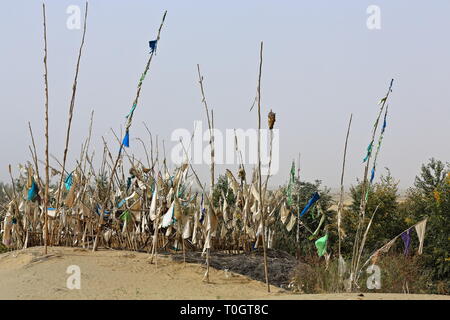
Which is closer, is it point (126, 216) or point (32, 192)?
point (126, 216)

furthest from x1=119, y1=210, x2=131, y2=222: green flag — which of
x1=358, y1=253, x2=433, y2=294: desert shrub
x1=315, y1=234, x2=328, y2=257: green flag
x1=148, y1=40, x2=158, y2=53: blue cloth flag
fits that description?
x1=358, y1=253, x2=433, y2=294: desert shrub

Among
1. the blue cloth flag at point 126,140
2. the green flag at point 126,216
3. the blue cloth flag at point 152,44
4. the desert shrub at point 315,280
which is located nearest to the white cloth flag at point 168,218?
the green flag at point 126,216

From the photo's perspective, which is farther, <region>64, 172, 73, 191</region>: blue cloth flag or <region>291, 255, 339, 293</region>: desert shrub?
<region>64, 172, 73, 191</region>: blue cloth flag

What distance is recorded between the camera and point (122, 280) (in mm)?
5504

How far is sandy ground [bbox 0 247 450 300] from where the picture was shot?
5090 millimetres

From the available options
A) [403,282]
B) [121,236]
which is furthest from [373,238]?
[121,236]

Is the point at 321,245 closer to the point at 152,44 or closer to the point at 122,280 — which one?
the point at 122,280

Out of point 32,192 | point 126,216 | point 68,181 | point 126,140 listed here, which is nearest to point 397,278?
point 126,216

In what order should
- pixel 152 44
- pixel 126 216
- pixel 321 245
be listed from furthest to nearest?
pixel 126 216, pixel 152 44, pixel 321 245

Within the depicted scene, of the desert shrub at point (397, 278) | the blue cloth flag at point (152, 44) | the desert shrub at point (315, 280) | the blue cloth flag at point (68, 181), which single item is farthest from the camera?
the blue cloth flag at point (68, 181)

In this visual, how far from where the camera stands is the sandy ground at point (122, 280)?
16.7ft

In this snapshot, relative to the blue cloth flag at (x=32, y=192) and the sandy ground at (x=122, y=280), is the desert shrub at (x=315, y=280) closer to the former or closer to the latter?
the sandy ground at (x=122, y=280)

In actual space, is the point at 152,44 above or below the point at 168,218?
above

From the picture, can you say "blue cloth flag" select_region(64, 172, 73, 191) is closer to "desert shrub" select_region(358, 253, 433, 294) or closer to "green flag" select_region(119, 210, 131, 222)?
"green flag" select_region(119, 210, 131, 222)
